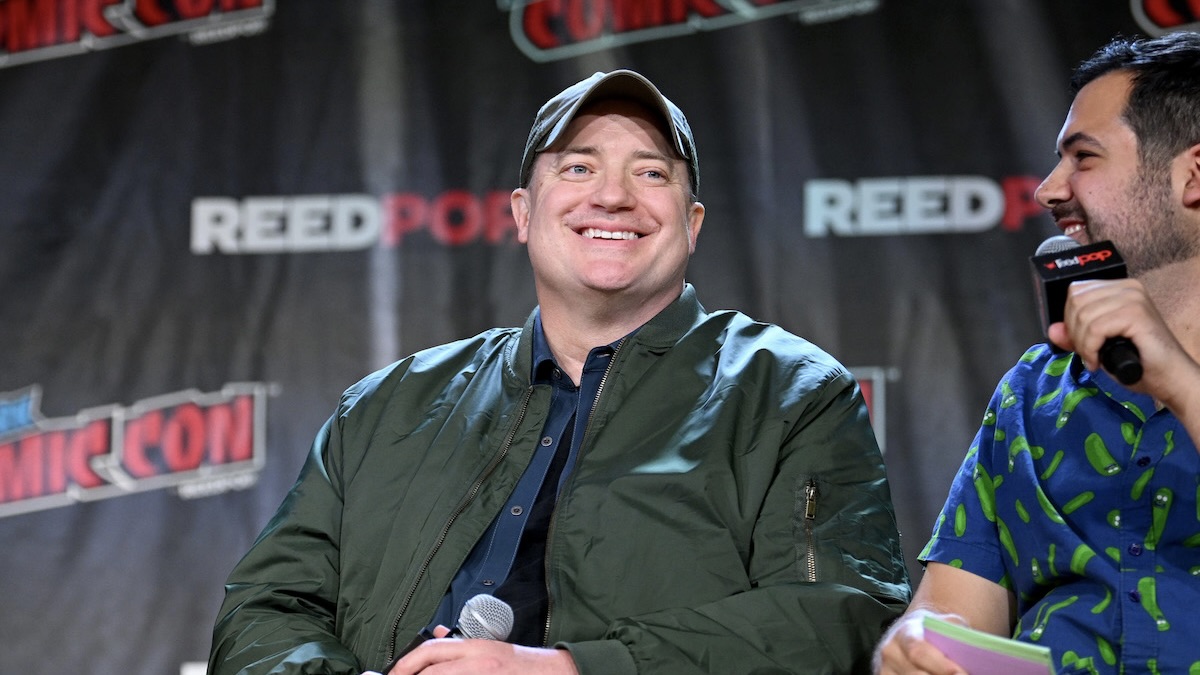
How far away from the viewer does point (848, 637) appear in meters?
1.84

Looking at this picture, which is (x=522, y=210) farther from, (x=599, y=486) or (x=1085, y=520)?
(x=1085, y=520)

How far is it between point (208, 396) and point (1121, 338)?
2.38 meters

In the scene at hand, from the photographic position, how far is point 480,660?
5.77 feet

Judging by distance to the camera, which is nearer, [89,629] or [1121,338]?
[1121,338]

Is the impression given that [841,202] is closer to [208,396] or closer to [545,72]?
[545,72]

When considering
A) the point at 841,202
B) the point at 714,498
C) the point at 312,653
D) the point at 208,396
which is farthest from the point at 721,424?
the point at 208,396

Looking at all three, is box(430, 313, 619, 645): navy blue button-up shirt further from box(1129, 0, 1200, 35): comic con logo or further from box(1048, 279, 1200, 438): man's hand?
box(1129, 0, 1200, 35): comic con logo

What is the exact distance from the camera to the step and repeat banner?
3100mm

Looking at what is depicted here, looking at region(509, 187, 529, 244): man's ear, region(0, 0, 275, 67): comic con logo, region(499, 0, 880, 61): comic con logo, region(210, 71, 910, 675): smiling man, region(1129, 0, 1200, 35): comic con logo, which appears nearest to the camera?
region(210, 71, 910, 675): smiling man

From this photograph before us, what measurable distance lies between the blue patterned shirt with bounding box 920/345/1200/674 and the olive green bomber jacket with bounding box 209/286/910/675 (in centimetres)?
18

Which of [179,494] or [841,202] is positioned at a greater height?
[841,202]

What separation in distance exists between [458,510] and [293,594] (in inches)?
11.6

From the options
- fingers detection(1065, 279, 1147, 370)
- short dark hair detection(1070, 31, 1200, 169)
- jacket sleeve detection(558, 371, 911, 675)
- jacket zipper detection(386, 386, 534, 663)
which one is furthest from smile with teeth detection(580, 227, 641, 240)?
fingers detection(1065, 279, 1147, 370)

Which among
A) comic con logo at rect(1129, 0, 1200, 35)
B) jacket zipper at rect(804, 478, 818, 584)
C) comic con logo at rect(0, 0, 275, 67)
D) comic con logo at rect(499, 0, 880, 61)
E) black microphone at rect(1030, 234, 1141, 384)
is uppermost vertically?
comic con logo at rect(0, 0, 275, 67)
